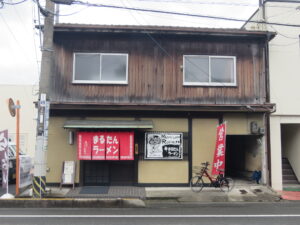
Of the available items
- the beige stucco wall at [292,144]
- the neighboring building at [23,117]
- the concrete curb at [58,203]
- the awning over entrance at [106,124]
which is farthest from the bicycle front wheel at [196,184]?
the neighboring building at [23,117]

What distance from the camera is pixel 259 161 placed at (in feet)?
42.2

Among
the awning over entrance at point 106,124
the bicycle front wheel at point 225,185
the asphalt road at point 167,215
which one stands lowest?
the asphalt road at point 167,215

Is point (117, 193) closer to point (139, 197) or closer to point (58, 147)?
point (139, 197)

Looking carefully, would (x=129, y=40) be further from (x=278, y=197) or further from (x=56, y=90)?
(x=278, y=197)

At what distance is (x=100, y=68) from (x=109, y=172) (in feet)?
14.0

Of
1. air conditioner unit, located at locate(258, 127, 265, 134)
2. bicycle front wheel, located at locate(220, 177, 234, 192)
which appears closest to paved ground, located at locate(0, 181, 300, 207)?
bicycle front wheel, located at locate(220, 177, 234, 192)

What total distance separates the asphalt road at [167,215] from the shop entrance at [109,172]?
2.96 meters

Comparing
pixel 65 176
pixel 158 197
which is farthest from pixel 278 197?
pixel 65 176

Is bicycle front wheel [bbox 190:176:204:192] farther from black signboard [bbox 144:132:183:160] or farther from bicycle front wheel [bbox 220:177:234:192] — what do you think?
black signboard [bbox 144:132:183:160]

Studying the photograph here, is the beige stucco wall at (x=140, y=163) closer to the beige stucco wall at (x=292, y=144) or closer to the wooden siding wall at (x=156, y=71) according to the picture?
the wooden siding wall at (x=156, y=71)

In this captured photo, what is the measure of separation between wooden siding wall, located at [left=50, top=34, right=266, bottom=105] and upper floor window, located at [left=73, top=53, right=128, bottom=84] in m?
0.20

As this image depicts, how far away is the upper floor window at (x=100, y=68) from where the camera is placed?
12.3m

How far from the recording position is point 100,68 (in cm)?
1234

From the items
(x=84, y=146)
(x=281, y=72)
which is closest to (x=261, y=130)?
(x=281, y=72)
